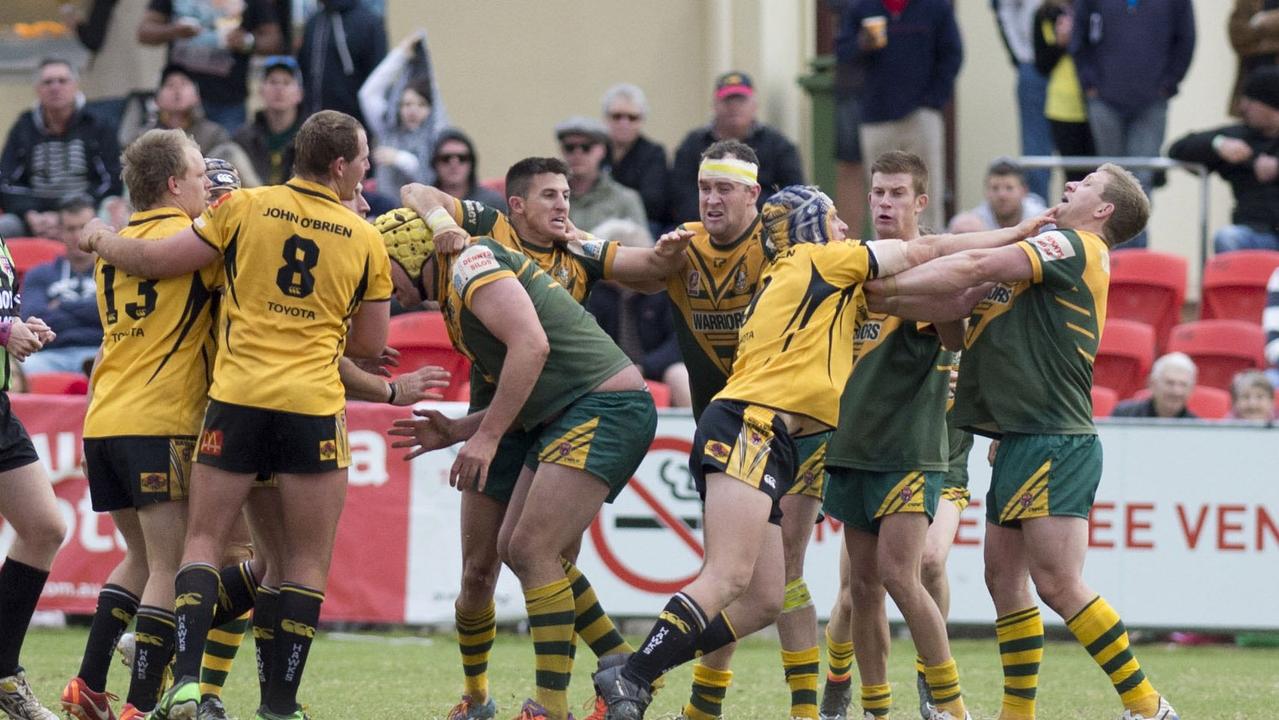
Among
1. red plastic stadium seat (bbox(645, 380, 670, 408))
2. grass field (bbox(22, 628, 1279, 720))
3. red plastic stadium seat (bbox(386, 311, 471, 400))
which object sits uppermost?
red plastic stadium seat (bbox(386, 311, 471, 400))

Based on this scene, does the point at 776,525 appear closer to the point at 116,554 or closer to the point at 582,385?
the point at 582,385

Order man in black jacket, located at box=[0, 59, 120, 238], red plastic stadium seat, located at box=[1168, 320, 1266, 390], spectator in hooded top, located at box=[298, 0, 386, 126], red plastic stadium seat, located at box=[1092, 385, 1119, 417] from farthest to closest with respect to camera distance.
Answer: spectator in hooded top, located at box=[298, 0, 386, 126], man in black jacket, located at box=[0, 59, 120, 238], red plastic stadium seat, located at box=[1168, 320, 1266, 390], red plastic stadium seat, located at box=[1092, 385, 1119, 417]

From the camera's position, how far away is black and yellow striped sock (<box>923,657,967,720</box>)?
24.8 ft

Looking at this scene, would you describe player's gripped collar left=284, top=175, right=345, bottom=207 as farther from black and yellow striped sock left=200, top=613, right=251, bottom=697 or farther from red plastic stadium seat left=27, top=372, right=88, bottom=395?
red plastic stadium seat left=27, top=372, right=88, bottom=395

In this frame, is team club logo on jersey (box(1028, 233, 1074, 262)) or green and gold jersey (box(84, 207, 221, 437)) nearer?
green and gold jersey (box(84, 207, 221, 437))

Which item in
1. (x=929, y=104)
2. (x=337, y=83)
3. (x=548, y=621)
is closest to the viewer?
(x=548, y=621)

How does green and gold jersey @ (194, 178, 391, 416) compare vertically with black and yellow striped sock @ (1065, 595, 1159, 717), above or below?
above

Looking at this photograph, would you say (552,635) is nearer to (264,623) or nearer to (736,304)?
(264,623)

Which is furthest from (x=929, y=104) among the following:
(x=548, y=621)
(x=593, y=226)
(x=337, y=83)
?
(x=548, y=621)

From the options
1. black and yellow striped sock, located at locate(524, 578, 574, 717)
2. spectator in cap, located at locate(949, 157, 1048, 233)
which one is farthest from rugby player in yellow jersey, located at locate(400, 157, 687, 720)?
spectator in cap, located at locate(949, 157, 1048, 233)

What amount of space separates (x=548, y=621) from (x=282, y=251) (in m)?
1.74

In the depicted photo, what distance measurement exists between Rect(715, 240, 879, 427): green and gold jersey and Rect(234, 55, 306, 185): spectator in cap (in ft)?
25.6

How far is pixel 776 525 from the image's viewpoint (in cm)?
707

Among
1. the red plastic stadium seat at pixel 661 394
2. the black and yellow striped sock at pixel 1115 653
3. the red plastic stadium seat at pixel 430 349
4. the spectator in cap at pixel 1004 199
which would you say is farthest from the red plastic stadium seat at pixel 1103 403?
the black and yellow striped sock at pixel 1115 653
